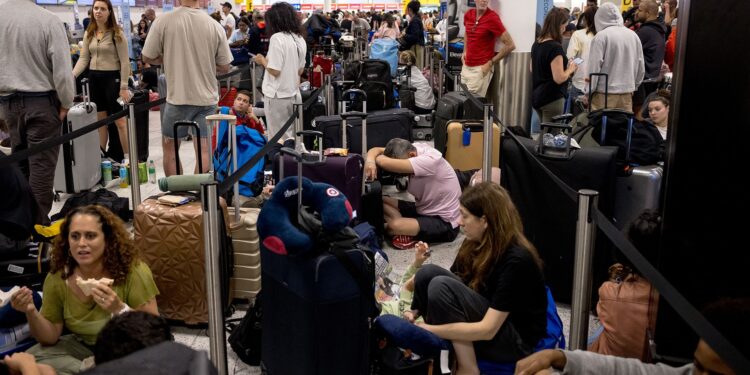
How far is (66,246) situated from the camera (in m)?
3.15

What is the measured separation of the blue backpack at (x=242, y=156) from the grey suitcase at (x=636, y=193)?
226 centimetres

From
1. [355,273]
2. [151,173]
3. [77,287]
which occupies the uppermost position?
[355,273]

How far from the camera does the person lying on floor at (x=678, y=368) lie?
6.34 ft

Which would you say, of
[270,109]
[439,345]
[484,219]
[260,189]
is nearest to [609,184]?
[484,219]

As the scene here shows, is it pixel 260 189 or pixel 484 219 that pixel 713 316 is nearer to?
pixel 484 219

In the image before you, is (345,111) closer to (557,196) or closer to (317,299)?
(557,196)

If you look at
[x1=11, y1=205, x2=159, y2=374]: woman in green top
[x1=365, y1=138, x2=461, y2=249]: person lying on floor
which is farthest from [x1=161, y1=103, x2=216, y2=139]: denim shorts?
[x1=11, y1=205, x2=159, y2=374]: woman in green top

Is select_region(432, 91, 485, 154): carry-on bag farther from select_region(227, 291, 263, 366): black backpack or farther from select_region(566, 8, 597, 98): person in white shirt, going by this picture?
select_region(227, 291, 263, 366): black backpack

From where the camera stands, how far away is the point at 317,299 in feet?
9.67

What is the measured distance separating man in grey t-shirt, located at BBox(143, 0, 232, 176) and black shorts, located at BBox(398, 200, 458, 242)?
1672mm

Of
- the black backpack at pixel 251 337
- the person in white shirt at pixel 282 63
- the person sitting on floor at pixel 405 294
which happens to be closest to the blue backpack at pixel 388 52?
the person in white shirt at pixel 282 63

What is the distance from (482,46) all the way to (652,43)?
5.68 ft

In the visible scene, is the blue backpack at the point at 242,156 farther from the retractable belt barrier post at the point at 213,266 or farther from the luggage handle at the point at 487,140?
the retractable belt barrier post at the point at 213,266

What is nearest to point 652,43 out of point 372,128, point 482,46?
point 482,46
